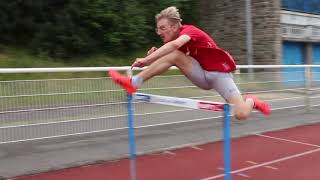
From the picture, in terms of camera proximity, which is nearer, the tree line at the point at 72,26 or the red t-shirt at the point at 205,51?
the red t-shirt at the point at 205,51

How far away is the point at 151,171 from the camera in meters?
6.58

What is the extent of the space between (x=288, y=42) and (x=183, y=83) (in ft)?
55.1

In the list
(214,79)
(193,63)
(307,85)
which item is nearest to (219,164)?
(214,79)

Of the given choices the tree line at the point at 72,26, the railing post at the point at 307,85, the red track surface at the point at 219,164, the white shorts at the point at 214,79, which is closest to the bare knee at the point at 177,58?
the white shorts at the point at 214,79

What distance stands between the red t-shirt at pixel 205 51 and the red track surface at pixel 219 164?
1.85m

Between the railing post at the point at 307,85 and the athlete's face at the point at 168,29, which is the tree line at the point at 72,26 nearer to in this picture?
the railing post at the point at 307,85

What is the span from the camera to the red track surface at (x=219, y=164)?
6355mm

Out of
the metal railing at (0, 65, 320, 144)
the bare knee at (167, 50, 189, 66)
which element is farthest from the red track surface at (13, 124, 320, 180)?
the bare knee at (167, 50, 189, 66)

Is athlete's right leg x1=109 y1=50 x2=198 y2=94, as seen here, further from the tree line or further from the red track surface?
the tree line

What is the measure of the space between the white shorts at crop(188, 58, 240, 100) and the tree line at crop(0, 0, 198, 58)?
1480 centimetres

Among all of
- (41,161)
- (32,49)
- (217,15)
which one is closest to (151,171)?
(41,161)

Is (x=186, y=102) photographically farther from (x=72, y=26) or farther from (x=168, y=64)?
(x=72, y=26)

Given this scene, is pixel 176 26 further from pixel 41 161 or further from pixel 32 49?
pixel 32 49

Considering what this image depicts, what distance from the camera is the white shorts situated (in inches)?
197
